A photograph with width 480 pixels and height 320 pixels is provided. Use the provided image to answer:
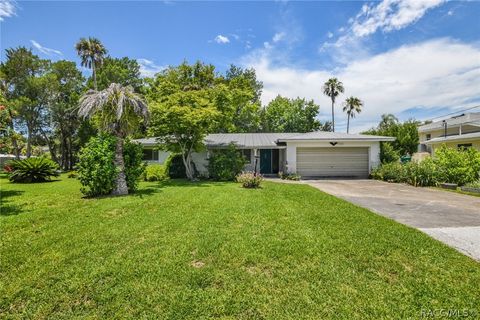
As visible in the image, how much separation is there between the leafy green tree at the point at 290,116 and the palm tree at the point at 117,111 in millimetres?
23776

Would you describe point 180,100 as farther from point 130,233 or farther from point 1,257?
point 1,257

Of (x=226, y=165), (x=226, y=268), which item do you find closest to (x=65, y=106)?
(x=226, y=165)

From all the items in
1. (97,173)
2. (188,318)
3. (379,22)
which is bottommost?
(188,318)

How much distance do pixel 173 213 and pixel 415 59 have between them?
1677 centimetres

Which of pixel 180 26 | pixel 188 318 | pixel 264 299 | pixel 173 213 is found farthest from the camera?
pixel 180 26

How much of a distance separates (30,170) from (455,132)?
38106 millimetres

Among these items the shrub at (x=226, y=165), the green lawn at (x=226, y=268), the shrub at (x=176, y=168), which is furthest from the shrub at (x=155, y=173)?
the green lawn at (x=226, y=268)

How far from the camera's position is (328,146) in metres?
17.4

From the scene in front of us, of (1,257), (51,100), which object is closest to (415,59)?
→ (1,257)

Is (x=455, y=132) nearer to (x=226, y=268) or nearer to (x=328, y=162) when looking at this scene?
(x=328, y=162)

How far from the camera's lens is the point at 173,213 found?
22.0 ft

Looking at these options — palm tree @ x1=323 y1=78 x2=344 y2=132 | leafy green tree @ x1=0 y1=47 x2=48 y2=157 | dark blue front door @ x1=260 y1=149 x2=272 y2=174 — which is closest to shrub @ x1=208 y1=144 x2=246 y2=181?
dark blue front door @ x1=260 y1=149 x2=272 y2=174

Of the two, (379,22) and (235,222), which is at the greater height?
(379,22)

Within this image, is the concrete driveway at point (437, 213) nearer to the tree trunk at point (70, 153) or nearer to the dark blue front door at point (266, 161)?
the dark blue front door at point (266, 161)
